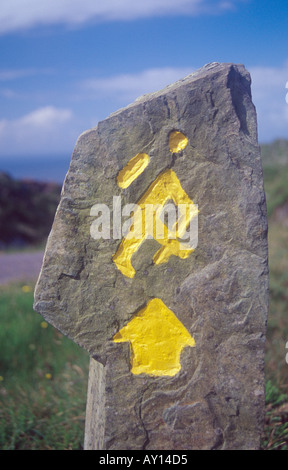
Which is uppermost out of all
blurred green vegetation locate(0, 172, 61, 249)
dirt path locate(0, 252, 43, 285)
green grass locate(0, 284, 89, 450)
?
blurred green vegetation locate(0, 172, 61, 249)

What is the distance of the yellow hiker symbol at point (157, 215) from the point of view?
1.56m

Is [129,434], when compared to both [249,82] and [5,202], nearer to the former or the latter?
[249,82]

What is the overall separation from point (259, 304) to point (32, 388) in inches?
63.6

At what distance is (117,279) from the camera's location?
5.11 feet

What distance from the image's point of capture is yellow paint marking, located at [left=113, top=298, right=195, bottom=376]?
157 centimetres

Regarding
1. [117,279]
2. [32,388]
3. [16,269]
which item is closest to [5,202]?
[16,269]

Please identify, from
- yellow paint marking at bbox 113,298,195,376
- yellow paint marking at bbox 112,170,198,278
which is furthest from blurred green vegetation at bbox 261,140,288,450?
yellow paint marking at bbox 112,170,198,278

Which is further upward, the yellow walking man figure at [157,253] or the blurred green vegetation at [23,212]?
the blurred green vegetation at [23,212]

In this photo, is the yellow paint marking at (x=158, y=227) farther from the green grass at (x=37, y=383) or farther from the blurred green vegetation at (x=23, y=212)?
the blurred green vegetation at (x=23, y=212)

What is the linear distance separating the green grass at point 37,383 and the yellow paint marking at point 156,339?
0.76 metres

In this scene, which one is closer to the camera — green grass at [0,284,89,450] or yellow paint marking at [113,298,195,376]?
yellow paint marking at [113,298,195,376]

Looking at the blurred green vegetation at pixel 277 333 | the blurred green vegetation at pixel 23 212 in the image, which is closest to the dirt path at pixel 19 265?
the blurred green vegetation at pixel 23 212

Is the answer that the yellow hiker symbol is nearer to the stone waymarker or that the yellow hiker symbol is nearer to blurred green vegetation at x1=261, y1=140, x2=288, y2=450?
the stone waymarker

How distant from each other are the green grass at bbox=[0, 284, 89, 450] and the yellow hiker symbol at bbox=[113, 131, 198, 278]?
41.4 inches
